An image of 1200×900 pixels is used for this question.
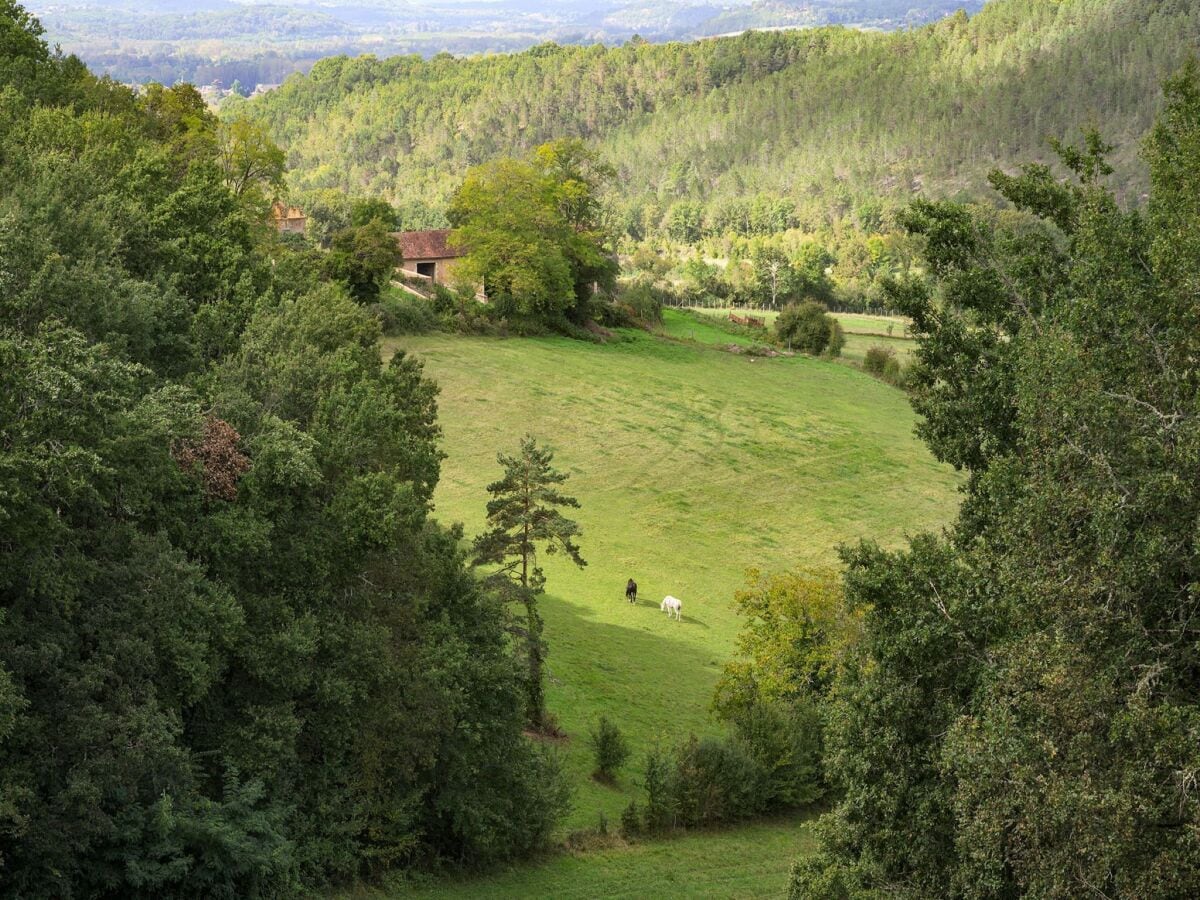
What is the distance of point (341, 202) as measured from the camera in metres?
122

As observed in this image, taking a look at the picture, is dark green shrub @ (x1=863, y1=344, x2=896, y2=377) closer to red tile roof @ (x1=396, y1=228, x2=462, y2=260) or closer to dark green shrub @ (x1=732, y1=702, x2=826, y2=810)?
red tile roof @ (x1=396, y1=228, x2=462, y2=260)

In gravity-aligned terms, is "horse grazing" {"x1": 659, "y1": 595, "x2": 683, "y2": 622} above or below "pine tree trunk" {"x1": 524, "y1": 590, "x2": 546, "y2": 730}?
below

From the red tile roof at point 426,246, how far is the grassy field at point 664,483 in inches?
687

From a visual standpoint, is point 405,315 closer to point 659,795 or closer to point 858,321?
point 659,795

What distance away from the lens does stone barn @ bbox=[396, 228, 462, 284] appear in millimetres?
98875

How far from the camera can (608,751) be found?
3212 cm

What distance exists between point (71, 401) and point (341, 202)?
344ft

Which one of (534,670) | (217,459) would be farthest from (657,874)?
(217,459)

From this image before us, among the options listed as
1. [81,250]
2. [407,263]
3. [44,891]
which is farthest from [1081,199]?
[407,263]

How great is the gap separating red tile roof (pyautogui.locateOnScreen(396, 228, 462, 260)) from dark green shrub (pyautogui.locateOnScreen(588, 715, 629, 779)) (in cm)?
6982

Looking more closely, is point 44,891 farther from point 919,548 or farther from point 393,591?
point 919,548

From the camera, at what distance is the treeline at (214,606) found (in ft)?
62.8

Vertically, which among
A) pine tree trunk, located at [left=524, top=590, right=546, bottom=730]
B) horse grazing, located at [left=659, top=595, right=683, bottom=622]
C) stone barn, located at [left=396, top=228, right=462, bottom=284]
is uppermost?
stone barn, located at [left=396, top=228, right=462, bottom=284]

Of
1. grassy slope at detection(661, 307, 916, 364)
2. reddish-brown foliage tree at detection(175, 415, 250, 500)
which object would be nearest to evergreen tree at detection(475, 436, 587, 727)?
reddish-brown foliage tree at detection(175, 415, 250, 500)
